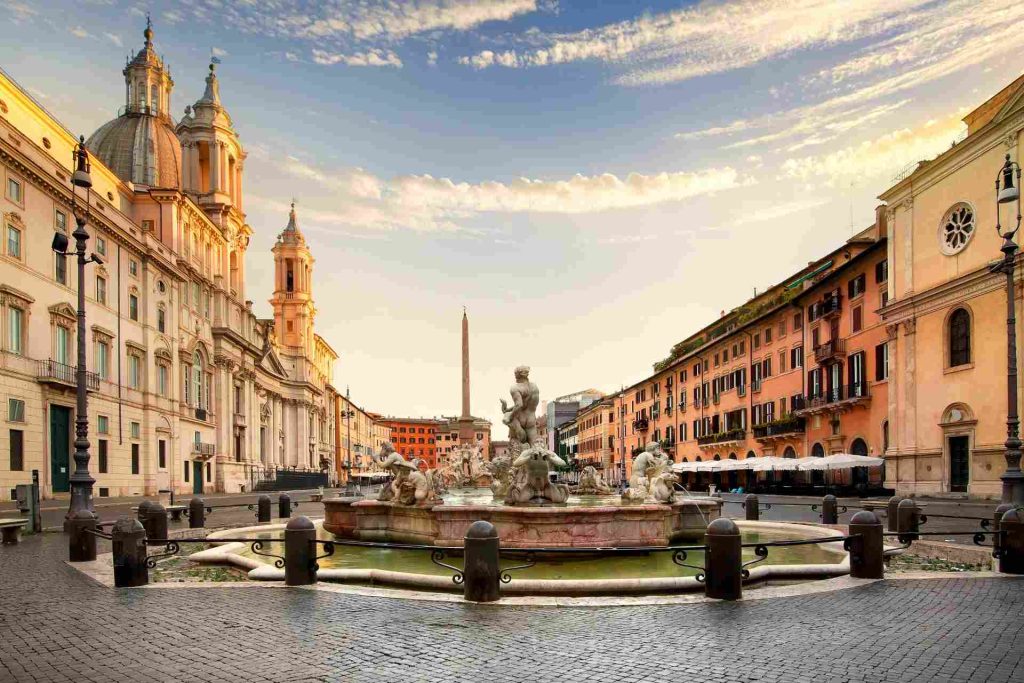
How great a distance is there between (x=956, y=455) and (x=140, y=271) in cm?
4197

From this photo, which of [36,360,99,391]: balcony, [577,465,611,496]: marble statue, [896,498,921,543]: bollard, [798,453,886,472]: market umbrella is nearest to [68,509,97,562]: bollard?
[577,465,611,496]: marble statue

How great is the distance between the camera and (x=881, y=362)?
38094 mm

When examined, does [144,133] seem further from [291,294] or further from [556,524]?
[556,524]

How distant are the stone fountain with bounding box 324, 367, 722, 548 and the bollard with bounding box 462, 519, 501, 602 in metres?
1.83

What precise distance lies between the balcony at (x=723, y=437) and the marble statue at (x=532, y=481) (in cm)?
4442

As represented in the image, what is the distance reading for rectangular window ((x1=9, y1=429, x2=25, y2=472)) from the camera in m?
29.5

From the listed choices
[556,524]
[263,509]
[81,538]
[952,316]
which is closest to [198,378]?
[263,509]

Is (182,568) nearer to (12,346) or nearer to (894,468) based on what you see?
(12,346)

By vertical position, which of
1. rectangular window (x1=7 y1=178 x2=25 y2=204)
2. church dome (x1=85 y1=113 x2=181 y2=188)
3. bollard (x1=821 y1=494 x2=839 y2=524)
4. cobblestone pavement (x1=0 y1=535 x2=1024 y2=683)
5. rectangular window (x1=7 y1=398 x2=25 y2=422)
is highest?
church dome (x1=85 y1=113 x2=181 y2=188)

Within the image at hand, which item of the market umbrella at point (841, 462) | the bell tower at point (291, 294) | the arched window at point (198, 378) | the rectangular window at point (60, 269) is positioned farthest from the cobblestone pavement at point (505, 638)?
the bell tower at point (291, 294)

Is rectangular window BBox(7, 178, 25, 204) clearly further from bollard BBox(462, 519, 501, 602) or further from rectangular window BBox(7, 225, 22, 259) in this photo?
bollard BBox(462, 519, 501, 602)

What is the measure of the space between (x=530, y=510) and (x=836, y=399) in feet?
113

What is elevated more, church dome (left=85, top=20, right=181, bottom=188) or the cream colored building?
church dome (left=85, top=20, right=181, bottom=188)

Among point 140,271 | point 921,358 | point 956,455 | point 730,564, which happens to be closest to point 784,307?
point 921,358
